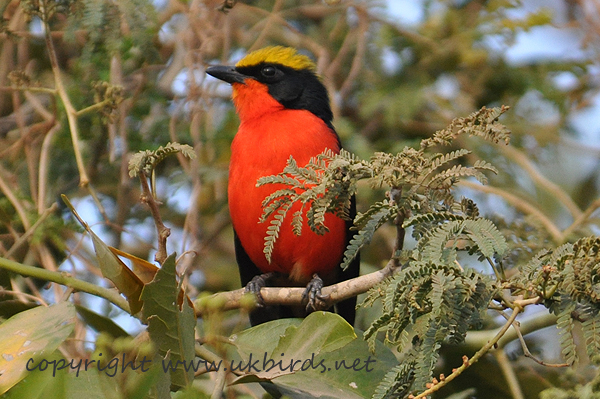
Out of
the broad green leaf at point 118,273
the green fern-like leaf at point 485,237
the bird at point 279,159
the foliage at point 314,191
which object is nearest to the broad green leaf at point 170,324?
the foliage at point 314,191

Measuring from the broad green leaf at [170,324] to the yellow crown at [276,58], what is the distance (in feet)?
8.57

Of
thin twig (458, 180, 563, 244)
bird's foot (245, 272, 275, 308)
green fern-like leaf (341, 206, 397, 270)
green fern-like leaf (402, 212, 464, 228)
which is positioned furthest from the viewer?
thin twig (458, 180, 563, 244)

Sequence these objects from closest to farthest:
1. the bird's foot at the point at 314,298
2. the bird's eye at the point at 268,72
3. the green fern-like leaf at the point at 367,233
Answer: the green fern-like leaf at the point at 367,233, the bird's foot at the point at 314,298, the bird's eye at the point at 268,72

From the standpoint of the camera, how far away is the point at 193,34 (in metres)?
4.45

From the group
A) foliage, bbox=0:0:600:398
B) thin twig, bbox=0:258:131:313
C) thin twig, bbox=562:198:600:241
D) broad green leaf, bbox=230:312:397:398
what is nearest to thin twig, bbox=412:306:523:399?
foliage, bbox=0:0:600:398

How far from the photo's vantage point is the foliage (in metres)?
1.92

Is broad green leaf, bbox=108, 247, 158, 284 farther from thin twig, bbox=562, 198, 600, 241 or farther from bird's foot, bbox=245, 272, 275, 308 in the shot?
thin twig, bbox=562, 198, 600, 241

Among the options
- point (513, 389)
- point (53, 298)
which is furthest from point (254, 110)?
point (513, 389)

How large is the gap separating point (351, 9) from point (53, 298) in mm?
3062

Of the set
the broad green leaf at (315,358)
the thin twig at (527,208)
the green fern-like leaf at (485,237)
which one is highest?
the green fern-like leaf at (485,237)

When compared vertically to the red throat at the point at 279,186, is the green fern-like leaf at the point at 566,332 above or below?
above

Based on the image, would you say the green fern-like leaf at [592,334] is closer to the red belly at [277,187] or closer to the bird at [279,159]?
the bird at [279,159]

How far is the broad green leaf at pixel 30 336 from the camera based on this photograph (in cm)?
190

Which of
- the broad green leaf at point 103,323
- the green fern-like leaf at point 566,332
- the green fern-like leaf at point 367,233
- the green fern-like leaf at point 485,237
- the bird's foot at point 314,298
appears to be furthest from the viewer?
the bird's foot at point 314,298
